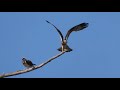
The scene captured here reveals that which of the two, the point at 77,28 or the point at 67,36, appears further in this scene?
the point at 77,28

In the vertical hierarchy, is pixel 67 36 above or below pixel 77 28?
below

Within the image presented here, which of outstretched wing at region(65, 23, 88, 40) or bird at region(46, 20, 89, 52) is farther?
outstretched wing at region(65, 23, 88, 40)

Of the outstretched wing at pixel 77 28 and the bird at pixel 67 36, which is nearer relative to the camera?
the bird at pixel 67 36

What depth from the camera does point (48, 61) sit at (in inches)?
102
